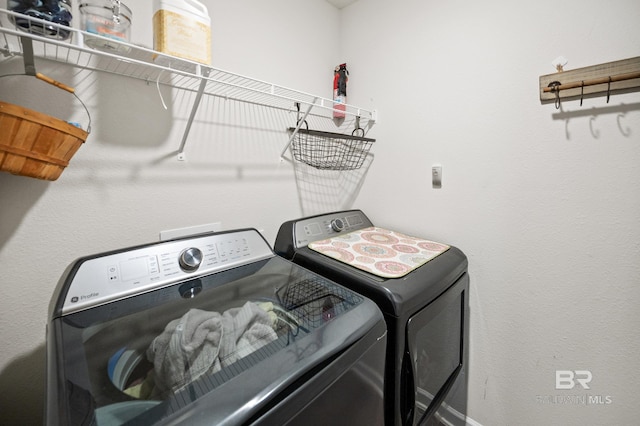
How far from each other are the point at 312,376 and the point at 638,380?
1366 millimetres

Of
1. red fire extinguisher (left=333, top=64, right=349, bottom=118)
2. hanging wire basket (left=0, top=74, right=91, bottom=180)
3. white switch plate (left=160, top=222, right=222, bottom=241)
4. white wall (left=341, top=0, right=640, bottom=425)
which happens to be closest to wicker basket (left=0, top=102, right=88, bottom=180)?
hanging wire basket (left=0, top=74, right=91, bottom=180)

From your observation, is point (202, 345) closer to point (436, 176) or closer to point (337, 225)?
point (337, 225)

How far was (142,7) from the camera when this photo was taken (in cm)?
101

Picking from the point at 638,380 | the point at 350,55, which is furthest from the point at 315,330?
the point at 350,55

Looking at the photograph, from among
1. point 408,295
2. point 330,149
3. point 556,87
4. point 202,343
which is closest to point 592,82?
point 556,87

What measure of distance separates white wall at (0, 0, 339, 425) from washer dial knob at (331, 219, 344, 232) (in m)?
0.31

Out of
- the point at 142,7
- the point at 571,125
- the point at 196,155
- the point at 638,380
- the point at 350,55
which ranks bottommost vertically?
the point at 638,380

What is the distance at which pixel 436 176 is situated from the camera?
56.6 inches

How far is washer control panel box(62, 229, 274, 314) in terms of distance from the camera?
2.48 ft

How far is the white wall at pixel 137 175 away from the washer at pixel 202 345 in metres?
0.26

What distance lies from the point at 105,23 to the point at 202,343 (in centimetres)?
97

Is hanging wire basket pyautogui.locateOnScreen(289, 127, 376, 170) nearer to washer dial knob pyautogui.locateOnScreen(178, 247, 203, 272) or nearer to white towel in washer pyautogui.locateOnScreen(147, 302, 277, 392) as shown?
washer dial knob pyautogui.locateOnScreen(178, 247, 203, 272)

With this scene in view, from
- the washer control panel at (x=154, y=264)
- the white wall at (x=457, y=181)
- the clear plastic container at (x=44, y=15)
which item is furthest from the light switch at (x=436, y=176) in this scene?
the clear plastic container at (x=44, y=15)

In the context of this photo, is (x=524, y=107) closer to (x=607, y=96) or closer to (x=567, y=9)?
(x=607, y=96)
